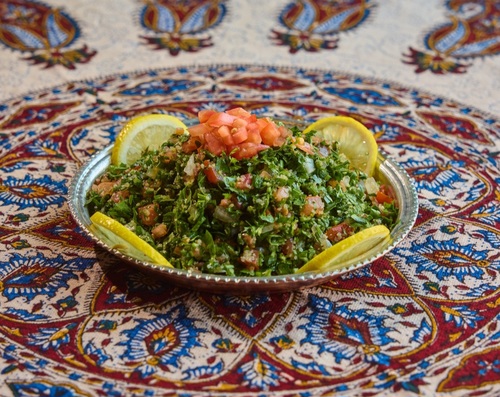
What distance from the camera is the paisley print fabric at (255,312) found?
2139 mm

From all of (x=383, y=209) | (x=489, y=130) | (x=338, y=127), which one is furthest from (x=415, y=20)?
(x=383, y=209)

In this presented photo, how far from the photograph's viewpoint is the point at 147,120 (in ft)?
9.66

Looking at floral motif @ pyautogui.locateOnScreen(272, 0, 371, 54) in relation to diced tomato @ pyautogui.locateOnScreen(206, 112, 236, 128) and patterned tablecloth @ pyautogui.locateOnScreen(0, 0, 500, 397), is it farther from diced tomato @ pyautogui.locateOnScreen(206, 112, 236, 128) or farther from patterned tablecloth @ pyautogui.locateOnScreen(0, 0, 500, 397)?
diced tomato @ pyautogui.locateOnScreen(206, 112, 236, 128)

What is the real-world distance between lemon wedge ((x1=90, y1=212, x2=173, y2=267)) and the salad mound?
0.35 feet

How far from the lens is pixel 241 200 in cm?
239

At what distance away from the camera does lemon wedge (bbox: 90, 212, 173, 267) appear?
2297mm

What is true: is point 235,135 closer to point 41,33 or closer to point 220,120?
point 220,120

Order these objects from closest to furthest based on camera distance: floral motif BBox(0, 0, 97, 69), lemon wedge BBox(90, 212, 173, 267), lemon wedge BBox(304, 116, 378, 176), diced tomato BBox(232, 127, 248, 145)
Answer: lemon wedge BBox(90, 212, 173, 267) < diced tomato BBox(232, 127, 248, 145) < lemon wedge BBox(304, 116, 378, 176) < floral motif BBox(0, 0, 97, 69)

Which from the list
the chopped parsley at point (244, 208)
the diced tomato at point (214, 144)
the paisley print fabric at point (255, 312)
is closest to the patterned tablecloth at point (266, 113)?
the paisley print fabric at point (255, 312)

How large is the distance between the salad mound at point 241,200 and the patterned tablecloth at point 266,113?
0.17m

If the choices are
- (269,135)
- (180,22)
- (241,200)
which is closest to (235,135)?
(269,135)

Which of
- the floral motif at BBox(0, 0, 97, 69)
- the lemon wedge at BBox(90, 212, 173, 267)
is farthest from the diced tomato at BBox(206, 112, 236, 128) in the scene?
the floral motif at BBox(0, 0, 97, 69)

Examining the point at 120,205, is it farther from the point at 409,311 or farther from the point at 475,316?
the point at 475,316

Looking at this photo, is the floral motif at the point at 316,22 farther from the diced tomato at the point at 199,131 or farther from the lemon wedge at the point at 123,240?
the lemon wedge at the point at 123,240
